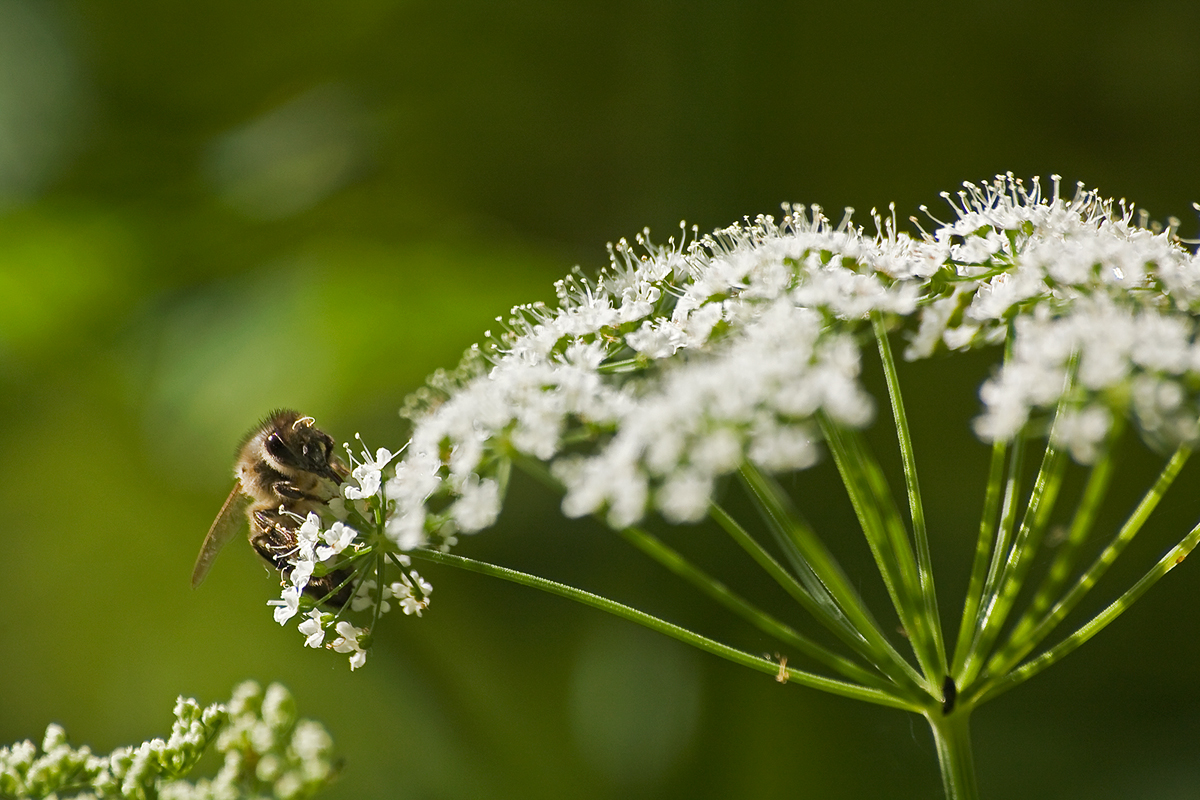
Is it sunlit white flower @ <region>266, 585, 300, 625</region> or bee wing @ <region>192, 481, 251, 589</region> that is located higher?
bee wing @ <region>192, 481, 251, 589</region>

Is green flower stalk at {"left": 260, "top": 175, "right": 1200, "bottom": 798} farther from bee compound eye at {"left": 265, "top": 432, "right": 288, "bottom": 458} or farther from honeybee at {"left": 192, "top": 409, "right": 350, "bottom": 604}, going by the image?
bee compound eye at {"left": 265, "top": 432, "right": 288, "bottom": 458}

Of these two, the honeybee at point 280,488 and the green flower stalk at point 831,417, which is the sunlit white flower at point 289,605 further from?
the honeybee at point 280,488

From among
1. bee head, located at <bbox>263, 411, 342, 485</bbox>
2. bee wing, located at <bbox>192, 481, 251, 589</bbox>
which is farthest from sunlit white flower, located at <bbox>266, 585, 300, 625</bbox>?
bee wing, located at <bbox>192, 481, 251, 589</bbox>

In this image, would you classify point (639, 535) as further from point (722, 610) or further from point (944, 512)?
point (944, 512)

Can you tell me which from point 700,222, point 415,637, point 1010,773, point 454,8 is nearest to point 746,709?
point 1010,773

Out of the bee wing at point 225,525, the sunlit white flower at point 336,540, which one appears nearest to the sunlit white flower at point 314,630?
the sunlit white flower at point 336,540

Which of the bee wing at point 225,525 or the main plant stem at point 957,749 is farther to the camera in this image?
the bee wing at point 225,525

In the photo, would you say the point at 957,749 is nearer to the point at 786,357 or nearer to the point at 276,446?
the point at 786,357
